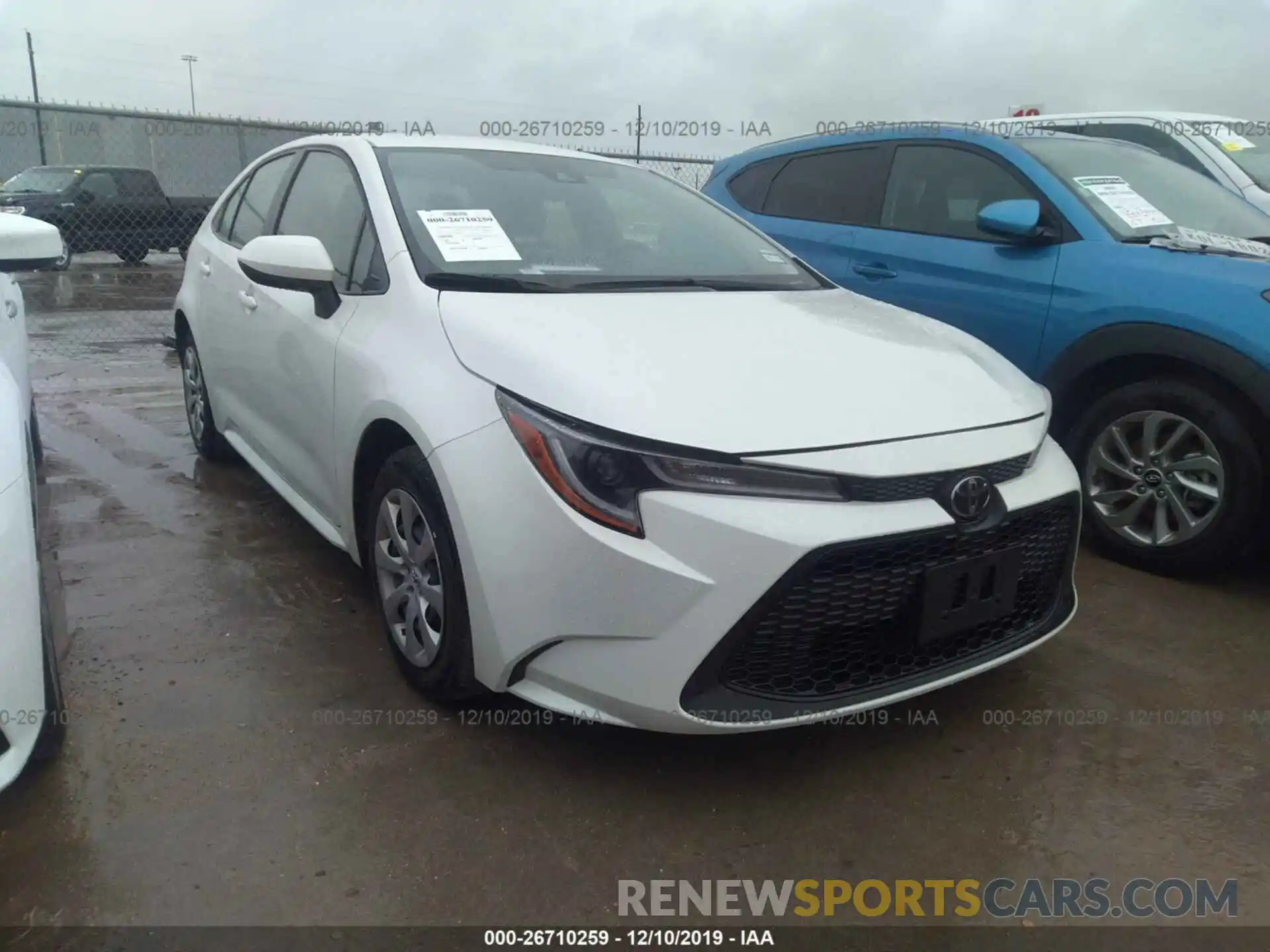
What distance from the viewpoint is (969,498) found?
2.09 meters

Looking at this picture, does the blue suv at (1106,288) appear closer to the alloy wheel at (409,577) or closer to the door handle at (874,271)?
the door handle at (874,271)

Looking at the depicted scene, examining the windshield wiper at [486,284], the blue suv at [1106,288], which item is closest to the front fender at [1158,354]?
the blue suv at [1106,288]

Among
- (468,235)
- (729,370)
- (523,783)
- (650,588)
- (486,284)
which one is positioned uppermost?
(468,235)

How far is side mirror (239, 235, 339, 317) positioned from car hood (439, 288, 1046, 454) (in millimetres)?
451

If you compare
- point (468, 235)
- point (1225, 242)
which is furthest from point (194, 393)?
point (1225, 242)

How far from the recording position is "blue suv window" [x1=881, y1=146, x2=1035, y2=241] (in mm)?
A: 4008

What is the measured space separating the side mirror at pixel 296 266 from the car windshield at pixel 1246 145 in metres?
5.47

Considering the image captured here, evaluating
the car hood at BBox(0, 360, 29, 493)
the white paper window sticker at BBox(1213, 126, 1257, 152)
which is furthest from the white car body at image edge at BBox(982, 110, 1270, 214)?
the car hood at BBox(0, 360, 29, 493)

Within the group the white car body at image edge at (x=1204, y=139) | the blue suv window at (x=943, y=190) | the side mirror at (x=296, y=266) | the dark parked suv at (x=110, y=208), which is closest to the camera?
the side mirror at (x=296, y=266)

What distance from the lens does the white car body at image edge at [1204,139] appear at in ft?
18.7

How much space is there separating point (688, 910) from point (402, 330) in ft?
4.99

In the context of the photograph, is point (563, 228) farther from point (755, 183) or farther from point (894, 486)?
point (755, 183)

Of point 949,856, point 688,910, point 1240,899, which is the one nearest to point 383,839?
point 688,910

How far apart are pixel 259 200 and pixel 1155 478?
3475 millimetres
